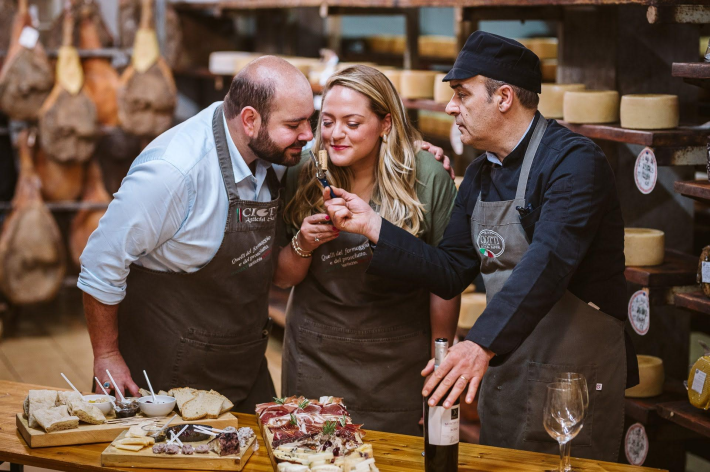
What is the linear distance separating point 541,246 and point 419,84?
7.44 ft

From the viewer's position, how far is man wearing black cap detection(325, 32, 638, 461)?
7.70 ft

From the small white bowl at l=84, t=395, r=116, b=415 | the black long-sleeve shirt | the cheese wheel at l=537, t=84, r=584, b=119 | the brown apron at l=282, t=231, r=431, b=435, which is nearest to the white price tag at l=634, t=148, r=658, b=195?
the cheese wheel at l=537, t=84, r=584, b=119

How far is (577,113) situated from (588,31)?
2.01 ft

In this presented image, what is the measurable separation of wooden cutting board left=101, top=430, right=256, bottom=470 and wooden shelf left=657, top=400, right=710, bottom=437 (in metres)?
1.68

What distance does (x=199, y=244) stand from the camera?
280 cm

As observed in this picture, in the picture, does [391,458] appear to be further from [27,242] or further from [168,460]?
[27,242]

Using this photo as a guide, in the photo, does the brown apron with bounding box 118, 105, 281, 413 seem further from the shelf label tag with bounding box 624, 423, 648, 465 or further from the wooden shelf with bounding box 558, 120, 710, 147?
the shelf label tag with bounding box 624, 423, 648, 465

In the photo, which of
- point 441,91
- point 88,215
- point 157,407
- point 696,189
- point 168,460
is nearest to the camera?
point 168,460

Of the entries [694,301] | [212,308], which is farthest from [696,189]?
[212,308]

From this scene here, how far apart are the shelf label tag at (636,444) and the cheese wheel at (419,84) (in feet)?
6.41

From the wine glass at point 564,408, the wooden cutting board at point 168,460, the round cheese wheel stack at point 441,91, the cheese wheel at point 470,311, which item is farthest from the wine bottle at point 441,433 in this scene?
the round cheese wheel stack at point 441,91

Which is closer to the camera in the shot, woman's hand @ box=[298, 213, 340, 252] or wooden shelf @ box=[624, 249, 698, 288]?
woman's hand @ box=[298, 213, 340, 252]

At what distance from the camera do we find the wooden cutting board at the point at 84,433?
225cm

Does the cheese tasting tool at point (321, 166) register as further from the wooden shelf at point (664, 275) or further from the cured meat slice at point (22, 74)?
the cured meat slice at point (22, 74)
